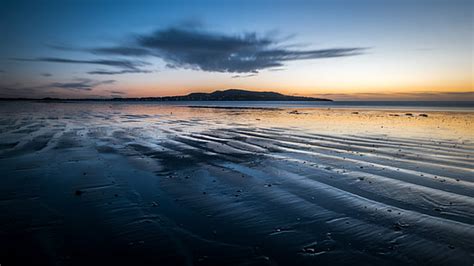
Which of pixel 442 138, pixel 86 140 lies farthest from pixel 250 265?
pixel 442 138

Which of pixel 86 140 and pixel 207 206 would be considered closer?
pixel 207 206

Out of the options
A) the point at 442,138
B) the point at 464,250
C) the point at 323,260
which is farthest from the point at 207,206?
the point at 442,138

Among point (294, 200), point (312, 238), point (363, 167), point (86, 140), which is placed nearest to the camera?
point (312, 238)

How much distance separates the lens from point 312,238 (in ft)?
19.3

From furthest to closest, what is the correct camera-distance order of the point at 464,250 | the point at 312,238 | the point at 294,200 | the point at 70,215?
the point at 294,200 → the point at 70,215 → the point at 312,238 → the point at 464,250

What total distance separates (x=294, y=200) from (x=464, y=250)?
372 centimetres

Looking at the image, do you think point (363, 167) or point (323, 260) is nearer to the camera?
point (323, 260)

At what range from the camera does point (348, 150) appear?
15.5 m

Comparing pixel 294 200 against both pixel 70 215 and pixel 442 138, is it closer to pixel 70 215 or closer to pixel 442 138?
pixel 70 215

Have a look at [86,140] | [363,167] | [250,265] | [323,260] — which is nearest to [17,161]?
[86,140]

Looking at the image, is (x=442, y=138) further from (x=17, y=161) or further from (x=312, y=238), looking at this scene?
(x=17, y=161)

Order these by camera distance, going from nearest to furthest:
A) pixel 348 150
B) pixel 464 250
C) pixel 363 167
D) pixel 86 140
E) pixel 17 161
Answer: pixel 464 250
pixel 363 167
pixel 17 161
pixel 348 150
pixel 86 140

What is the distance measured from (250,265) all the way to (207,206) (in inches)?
114

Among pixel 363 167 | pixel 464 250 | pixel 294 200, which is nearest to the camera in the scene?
pixel 464 250
